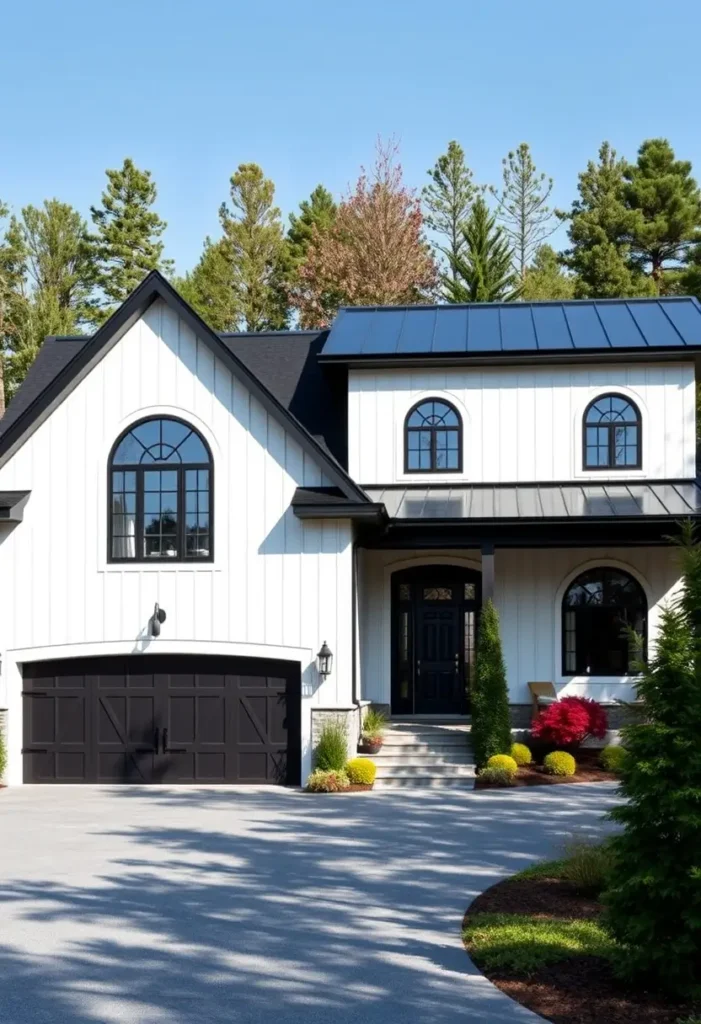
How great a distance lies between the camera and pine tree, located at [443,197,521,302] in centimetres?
4125

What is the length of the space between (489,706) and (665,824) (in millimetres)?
10705

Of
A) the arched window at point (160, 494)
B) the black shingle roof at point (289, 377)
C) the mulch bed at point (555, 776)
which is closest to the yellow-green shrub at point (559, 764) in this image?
the mulch bed at point (555, 776)

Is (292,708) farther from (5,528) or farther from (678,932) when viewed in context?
(678,932)

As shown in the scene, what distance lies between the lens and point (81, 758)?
62.7 feet

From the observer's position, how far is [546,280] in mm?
45969

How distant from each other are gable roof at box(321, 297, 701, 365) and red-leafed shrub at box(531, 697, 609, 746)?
594cm

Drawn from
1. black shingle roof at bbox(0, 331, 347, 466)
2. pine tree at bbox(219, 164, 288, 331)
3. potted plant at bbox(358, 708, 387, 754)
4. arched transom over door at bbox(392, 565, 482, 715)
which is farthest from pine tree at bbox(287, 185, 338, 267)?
potted plant at bbox(358, 708, 387, 754)

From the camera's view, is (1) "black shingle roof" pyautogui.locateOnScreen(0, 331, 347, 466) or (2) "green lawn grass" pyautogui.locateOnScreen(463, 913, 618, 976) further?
(1) "black shingle roof" pyautogui.locateOnScreen(0, 331, 347, 466)

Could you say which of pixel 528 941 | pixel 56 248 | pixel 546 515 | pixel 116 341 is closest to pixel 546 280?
pixel 56 248

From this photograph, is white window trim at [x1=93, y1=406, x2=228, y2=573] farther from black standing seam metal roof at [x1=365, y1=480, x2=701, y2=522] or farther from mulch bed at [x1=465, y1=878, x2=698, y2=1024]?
mulch bed at [x1=465, y1=878, x2=698, y2=1024]

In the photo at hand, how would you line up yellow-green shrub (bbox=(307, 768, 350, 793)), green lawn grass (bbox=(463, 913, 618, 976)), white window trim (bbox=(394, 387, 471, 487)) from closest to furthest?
green lawn grass (bbox=(463, 913, 618, 976)) → yellow-green shrub (bbox=(307, 768, 350, 793)) → white window trim (bbox=(394, 387, 471, 487))

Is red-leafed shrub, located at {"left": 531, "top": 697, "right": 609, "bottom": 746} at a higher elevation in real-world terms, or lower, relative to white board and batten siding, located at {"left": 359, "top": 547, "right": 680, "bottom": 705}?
lower

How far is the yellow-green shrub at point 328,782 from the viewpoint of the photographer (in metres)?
17.5

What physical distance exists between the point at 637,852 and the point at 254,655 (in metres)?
11.4
